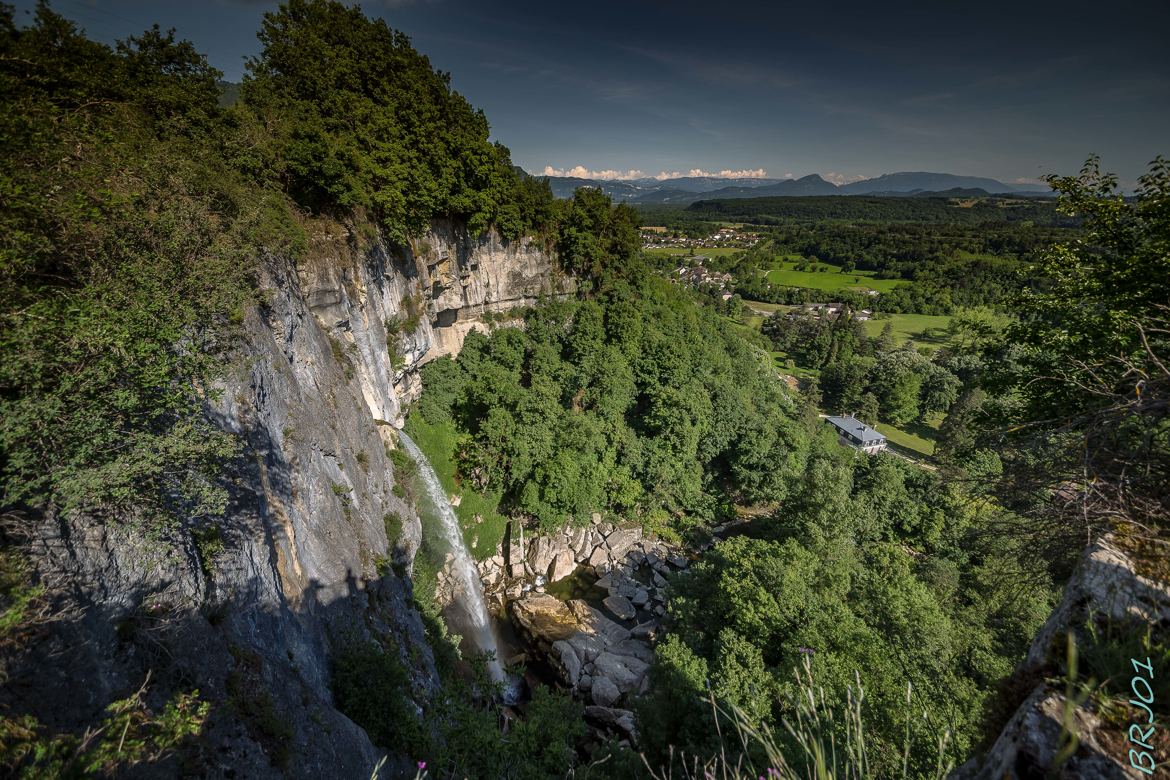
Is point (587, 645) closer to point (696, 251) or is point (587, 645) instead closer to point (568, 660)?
point (568, 660)

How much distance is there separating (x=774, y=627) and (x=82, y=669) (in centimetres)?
1479

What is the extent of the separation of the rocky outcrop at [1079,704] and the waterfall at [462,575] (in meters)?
17.5

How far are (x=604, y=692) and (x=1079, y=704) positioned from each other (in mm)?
17769

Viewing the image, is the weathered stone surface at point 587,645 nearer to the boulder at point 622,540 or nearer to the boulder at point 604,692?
the boulder at point 604,692

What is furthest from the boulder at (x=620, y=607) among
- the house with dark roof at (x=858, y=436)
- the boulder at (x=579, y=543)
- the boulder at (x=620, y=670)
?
the house with dark roof at (x=858, y=436)

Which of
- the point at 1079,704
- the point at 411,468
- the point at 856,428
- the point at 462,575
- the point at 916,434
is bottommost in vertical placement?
the point at 916,434

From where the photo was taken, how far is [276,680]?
7.00 metres

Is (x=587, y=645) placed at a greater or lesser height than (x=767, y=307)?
lesser

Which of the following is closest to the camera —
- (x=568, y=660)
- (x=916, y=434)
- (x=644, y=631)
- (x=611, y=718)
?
(x=611, y=718)

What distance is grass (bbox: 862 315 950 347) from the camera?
6981cm

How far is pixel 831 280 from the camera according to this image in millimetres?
104938

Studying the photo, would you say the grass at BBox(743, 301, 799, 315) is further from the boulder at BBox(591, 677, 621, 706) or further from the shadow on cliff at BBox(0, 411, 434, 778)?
the shadow on cliff at BBox(0, 411, 434, 778)

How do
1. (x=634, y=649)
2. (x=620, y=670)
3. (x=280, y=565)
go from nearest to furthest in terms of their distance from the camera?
(x=280, y=565)
(x=620, y=670)
(x=634, y=649)

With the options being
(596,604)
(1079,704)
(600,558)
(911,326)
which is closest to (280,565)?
(1079,704)
